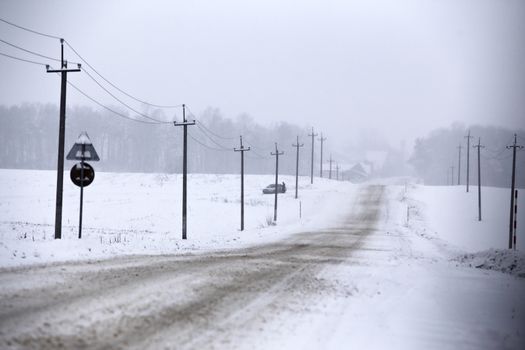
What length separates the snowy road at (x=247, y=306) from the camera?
5336 mm

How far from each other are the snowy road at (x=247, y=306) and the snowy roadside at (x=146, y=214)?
3.11m

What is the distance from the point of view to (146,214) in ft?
131

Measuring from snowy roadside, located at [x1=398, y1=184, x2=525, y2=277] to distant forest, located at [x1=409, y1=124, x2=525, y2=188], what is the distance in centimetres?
5199

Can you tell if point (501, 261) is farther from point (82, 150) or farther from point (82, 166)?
point (82, 150)

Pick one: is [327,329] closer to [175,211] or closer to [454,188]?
[175,211]

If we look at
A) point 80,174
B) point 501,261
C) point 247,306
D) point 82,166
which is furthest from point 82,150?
point 501,261

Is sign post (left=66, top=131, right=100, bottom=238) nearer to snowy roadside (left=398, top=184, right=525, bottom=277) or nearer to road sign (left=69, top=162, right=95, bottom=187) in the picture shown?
road sign (left=69, top=162, right=95, bottom=187)

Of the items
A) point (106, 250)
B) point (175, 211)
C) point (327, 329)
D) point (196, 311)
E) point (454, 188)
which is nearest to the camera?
point (327, 329)

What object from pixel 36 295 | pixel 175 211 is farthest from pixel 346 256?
pixel 175 211

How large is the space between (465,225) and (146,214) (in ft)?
106

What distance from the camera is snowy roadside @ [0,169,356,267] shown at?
44.6 ft

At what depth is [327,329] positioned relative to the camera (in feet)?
20.0

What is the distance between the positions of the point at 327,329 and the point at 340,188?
203 ft

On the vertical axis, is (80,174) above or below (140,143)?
below
